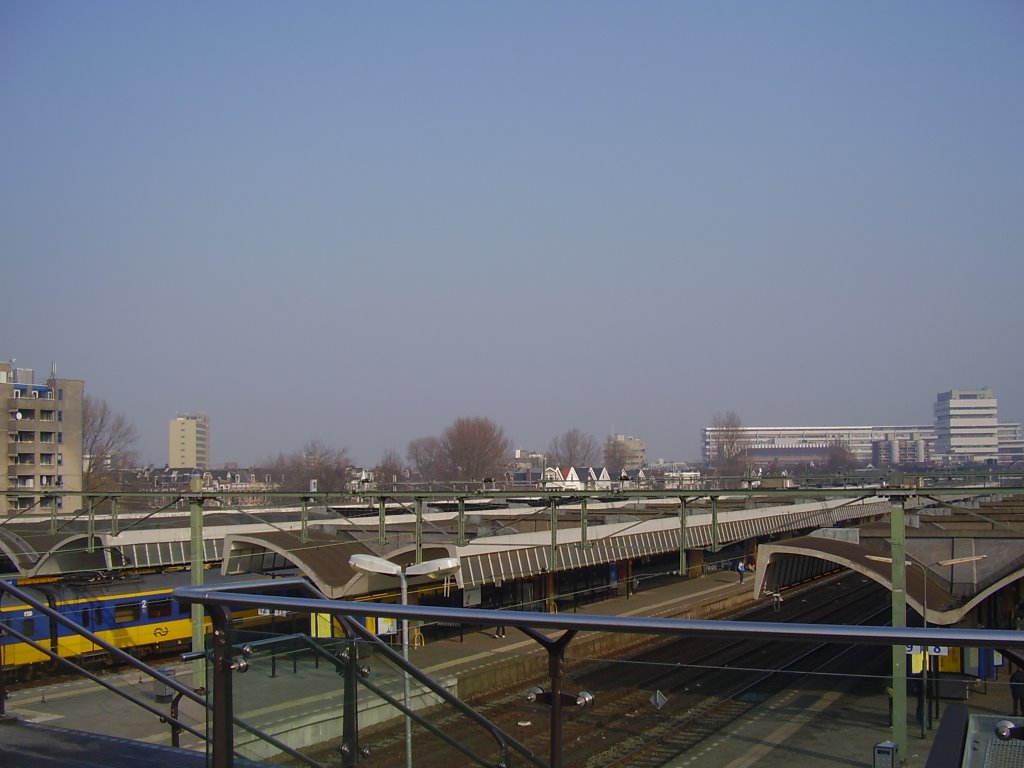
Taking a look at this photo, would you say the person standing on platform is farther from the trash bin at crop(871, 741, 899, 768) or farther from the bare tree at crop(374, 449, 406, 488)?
the bare tree at crop(374, 449, 406, 488)

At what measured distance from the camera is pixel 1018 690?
7.17 feet

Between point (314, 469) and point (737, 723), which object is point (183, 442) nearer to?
point (314, 469)

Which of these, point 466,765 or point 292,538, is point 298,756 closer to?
point 466,765

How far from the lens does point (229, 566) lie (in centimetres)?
1769

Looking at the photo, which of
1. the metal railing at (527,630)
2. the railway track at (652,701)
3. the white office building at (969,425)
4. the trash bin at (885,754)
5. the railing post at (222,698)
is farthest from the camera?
the white office building at (969,425)

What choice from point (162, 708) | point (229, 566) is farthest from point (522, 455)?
point (162, 708)

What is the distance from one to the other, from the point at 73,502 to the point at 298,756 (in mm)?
49226

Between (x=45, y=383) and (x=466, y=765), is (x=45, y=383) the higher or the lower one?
the higher one

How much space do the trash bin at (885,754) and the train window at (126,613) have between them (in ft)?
56.5

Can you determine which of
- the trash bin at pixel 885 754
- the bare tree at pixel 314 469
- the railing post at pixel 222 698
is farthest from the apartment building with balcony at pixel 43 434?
the trash bin at pixel 885 754

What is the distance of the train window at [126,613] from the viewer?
17.3m

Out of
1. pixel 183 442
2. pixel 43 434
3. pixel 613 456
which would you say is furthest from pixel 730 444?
pixel 183 442

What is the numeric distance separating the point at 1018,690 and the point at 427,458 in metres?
89.8

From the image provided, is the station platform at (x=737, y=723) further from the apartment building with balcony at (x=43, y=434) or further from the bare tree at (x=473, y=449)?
the bare tree at (x=473, y=449)
